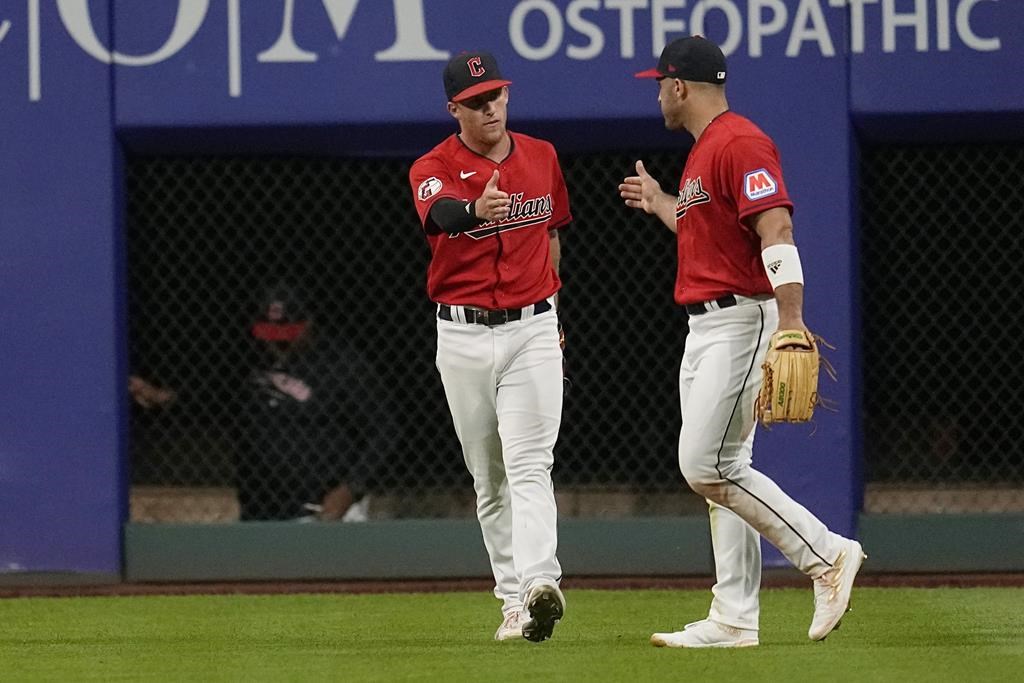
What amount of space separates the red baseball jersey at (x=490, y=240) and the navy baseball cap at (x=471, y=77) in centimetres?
24

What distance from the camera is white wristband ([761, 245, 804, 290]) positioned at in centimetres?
524

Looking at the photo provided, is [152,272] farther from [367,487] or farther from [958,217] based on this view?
[958,217]

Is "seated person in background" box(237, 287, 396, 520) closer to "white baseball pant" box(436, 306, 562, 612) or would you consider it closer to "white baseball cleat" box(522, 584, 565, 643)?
"white baseball pant" box(436, 306, 562, 612)

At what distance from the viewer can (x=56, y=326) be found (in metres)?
8.18

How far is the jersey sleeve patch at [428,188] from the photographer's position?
5.75 meters

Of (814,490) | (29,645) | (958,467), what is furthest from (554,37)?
(29,645)

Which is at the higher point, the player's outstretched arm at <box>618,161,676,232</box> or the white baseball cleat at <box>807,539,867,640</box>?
the player's outstretched arm at <box>618,161,676,232</box>

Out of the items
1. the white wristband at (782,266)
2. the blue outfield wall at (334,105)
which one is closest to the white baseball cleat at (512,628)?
the white wristband at (782,266)

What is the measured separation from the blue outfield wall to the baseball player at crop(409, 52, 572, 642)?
6.90 feet

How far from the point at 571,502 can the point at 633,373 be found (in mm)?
718

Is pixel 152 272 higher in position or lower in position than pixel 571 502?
higher

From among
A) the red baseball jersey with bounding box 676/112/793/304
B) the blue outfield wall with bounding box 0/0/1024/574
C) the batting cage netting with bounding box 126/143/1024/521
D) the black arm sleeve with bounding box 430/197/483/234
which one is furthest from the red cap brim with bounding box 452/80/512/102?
the batting cage netting with bounding box 126/143/1024/521

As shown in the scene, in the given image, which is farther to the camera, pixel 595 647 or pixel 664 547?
pixel 664 547

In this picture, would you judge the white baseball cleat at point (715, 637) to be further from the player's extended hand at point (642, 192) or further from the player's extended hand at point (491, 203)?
the player's extended hand at point (491, 203)
